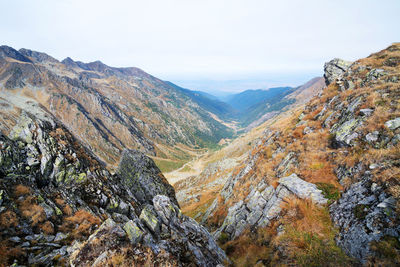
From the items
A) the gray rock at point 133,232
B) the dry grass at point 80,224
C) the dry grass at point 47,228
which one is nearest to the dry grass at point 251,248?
the gray rock at point 133,232

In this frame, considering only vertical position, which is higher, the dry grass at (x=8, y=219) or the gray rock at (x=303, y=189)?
the dry grass at (x=8, y=219)

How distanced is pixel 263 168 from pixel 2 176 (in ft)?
83.8

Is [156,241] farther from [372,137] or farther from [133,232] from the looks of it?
[372,137]

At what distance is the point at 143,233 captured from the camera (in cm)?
1030

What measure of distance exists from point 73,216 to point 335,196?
1909 cm

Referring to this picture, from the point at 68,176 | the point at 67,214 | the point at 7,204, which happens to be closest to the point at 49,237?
the point at 67,214

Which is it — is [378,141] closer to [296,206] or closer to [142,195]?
[296,206]

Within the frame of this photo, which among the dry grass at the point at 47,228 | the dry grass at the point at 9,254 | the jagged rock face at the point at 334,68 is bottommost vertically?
the dry grass at the point at 47,228

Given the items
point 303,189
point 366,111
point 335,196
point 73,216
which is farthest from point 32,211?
point 366,111

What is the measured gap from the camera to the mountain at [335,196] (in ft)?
27.5

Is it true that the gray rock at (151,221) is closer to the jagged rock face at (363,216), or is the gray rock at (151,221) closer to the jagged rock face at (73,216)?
the jagged rock face at (73,216)

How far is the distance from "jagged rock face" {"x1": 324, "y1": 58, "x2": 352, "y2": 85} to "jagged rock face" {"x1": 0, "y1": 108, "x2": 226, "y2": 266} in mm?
42218

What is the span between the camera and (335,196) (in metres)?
11.6

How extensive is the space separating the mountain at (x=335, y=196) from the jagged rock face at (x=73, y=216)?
4388 millimetres
